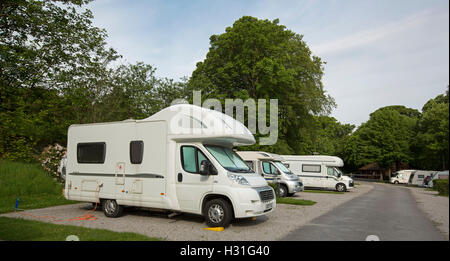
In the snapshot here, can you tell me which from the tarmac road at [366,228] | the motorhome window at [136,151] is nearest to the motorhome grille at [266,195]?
the tarmac road at [366,228]

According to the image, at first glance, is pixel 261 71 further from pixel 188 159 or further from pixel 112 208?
pixel 112 208

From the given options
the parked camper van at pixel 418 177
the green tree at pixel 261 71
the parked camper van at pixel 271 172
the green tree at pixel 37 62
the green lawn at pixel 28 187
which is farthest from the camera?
the parked camper van at pixel 418 177

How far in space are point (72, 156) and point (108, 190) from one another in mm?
2068

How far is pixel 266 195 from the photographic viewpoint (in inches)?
343

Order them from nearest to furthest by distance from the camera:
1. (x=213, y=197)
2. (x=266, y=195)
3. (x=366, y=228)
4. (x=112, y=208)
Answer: (x=366, y=228) → (x=213, y=197) → (x=266, y=195) → (x=112, y=208)

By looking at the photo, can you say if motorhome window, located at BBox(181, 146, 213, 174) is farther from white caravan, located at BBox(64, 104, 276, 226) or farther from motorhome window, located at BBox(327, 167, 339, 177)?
motorhome window, located at BBox(327, 167, 339, 177)

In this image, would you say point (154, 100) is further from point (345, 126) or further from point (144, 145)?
point (345, 126)

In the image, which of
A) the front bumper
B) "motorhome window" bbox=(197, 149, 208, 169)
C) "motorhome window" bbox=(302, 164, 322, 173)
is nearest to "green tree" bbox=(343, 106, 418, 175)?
"motorhome window" bbox=(302, 164, 322, 173)

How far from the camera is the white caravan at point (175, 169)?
8383mm

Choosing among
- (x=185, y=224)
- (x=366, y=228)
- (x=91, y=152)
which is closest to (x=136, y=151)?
(x=91, y=152)

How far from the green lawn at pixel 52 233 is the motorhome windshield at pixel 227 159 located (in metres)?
2.82

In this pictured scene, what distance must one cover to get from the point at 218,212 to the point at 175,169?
68.9 inches

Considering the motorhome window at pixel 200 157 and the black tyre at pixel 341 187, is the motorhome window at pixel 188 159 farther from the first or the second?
the black tyre at pixel 341 187
